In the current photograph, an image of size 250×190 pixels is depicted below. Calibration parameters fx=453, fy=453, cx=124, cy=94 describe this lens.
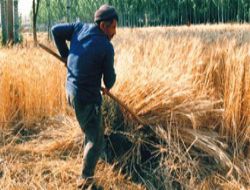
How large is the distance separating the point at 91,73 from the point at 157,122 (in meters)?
0.87

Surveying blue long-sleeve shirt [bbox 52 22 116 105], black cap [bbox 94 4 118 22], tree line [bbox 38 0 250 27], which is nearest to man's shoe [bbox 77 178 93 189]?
blue long-sleeve shirt [bbox 52 22 116 105]

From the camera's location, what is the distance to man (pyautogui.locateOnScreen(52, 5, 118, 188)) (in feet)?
10.2

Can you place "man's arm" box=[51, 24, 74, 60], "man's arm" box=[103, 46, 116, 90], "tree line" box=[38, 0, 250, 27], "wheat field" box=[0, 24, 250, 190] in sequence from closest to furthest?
"man's arm" box=[103, 46, 116, 90]
"man's arm" box=[51, 24, 74, 60]
"wheat field" box=[0, 24, 250, 190]
"tree line" box=[38, 0, 250, 27]

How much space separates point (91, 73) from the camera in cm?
313

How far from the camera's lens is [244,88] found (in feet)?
12.6

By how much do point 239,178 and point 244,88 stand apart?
802mm

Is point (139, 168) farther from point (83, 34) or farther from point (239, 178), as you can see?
point (83, 34)

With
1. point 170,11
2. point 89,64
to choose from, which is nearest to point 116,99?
point 89,64

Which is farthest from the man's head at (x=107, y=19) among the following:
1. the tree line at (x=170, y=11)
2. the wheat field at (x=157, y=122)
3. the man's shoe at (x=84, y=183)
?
the tree line at (x=170, y=11)

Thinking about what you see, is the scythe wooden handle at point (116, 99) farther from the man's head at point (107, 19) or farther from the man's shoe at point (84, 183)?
the man's shoe at point (84, 183)

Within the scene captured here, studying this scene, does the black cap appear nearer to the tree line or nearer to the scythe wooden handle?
the scythe wooden handle

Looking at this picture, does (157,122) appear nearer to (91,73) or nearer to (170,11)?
(91,73)

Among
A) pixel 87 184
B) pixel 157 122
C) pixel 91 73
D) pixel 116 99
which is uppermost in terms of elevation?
pixel 91 73

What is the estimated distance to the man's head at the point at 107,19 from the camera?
313 centimetres
